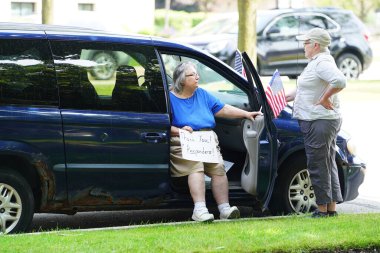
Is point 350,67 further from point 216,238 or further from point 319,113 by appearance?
point 216,238

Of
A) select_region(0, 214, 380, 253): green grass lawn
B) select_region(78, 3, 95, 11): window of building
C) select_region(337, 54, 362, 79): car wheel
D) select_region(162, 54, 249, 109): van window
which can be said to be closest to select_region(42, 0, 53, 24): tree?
select_region(337, 54, 362, 79): car wheel

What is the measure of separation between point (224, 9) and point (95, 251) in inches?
1862

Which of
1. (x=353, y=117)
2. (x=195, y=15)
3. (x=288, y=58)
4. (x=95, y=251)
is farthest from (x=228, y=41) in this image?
(x=195, y=15)

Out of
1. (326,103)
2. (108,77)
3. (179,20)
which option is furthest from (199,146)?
(179,20)

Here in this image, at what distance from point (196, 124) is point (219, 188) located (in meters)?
0.56

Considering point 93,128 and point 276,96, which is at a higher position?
point 276,96

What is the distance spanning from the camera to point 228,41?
2417cm

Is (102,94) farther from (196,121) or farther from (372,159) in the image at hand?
(372,159)

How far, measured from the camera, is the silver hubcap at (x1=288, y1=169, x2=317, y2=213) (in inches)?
363

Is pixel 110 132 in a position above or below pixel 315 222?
above

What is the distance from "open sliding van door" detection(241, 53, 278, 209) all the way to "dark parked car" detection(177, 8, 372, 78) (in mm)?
15000

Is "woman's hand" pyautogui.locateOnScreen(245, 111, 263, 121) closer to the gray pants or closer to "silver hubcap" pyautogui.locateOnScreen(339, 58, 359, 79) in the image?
the gray pants

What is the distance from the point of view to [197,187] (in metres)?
8.41

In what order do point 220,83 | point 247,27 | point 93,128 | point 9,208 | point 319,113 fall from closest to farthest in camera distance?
point 9,208 < point 93,128 < point 319,113 < point 220,83 < point 247,27
